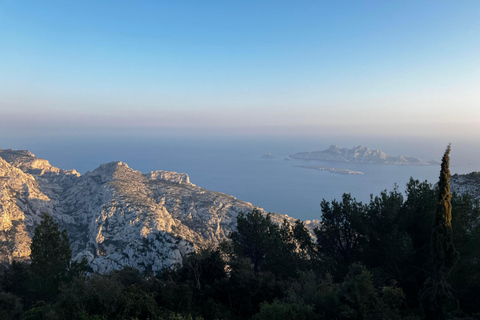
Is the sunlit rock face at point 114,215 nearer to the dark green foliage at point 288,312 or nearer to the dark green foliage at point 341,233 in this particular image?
the dark green foliage at point 341,233

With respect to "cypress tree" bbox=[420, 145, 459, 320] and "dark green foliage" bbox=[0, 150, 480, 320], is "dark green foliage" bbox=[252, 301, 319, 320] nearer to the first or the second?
"dark green foliage" bbox=[0, 150, 480, 320]

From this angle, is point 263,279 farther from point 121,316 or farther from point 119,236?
point 119,236

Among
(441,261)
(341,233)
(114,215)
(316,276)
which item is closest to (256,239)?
(316,276)

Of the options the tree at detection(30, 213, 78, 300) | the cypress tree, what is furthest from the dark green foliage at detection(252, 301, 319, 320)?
the tree at detection(30, 213, 78, 300)

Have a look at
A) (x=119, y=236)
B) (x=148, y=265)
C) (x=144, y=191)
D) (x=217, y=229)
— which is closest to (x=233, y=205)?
(x=217, y=229)

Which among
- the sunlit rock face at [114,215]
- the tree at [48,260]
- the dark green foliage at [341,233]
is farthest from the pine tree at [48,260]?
the sunlit rock face at [114,215]
